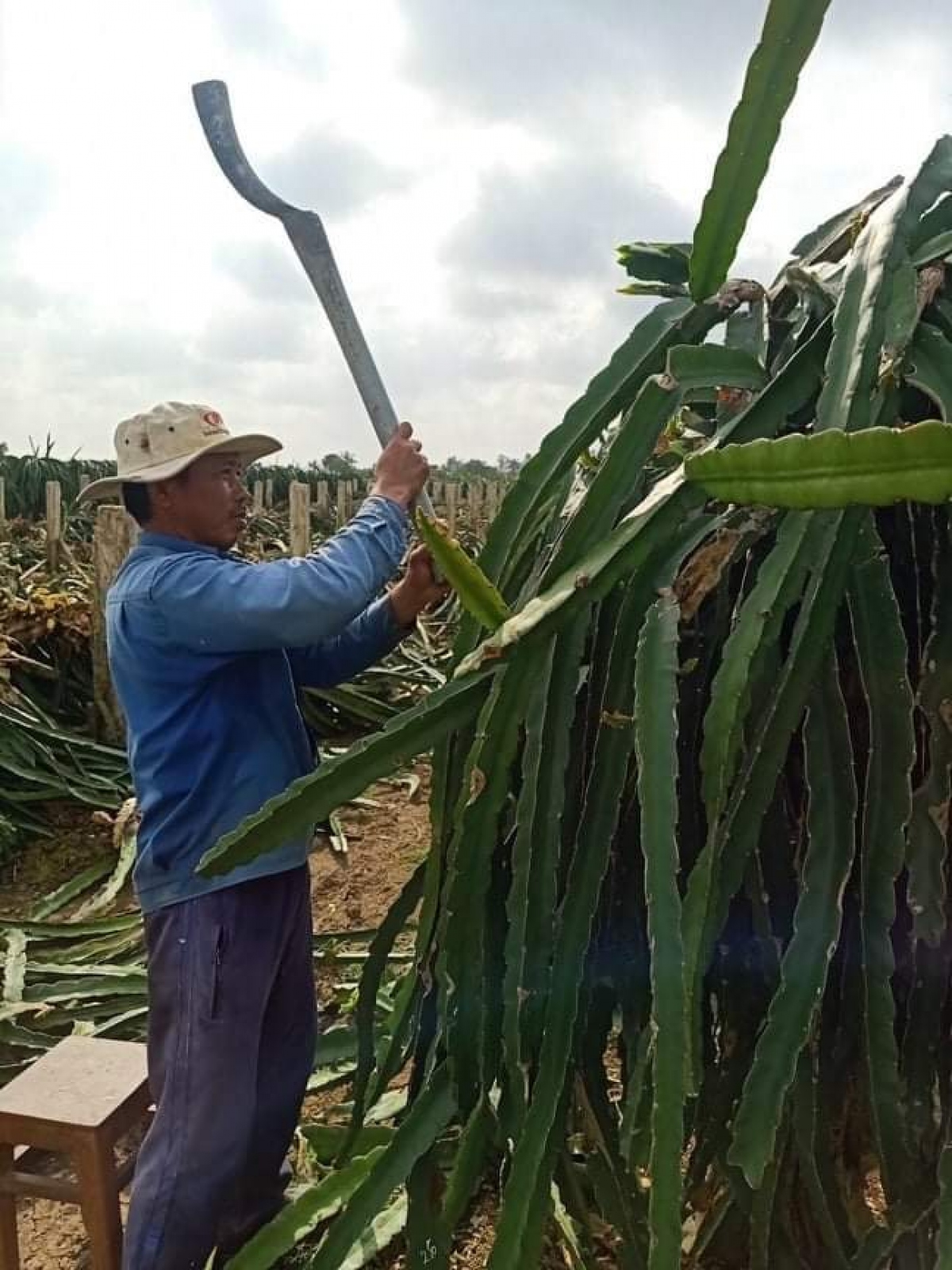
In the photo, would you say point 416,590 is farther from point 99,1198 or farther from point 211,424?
point 99,1198

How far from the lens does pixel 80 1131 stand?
2.19 m

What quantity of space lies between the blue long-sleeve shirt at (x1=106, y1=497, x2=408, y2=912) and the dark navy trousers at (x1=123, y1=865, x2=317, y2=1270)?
71mm

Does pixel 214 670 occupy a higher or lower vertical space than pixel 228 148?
lower

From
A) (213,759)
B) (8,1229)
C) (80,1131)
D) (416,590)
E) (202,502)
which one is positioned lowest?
(8,1229)

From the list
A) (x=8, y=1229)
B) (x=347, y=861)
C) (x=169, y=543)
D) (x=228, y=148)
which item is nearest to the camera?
(x=228, y=148)

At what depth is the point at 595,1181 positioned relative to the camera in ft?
4.53

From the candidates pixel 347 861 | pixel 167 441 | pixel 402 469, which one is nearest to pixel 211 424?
pixel 167 441

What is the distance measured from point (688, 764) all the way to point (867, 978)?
299 mm

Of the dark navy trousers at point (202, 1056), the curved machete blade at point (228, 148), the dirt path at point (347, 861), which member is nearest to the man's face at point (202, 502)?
the curved machete blade at point (228, 148)

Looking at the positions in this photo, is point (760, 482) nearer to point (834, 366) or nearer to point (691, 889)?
point (834, 366)

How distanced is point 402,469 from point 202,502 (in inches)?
17.4

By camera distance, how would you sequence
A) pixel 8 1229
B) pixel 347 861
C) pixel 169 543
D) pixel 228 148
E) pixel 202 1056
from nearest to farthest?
pixel 228 148
pixel 202 1056
pixel 169 543
pixel 8 1229
pixel 347 861

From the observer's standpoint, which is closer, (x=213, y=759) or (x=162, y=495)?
(x=213, y=759)

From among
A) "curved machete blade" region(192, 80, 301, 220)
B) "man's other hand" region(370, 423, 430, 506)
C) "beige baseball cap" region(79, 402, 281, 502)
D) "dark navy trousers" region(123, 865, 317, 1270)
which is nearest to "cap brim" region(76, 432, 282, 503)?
"beige baseball cap" region(79, 402, 281, 502)
